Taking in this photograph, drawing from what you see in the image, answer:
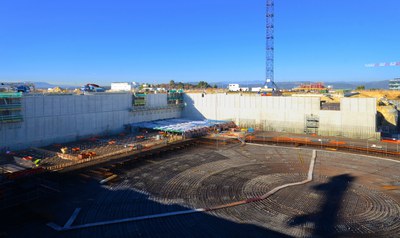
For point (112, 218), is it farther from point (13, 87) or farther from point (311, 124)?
point (311, 124)

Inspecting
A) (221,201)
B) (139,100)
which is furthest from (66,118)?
(221,201)

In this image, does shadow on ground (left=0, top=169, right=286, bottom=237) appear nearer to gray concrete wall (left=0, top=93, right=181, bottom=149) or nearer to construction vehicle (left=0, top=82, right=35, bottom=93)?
gray concrete wall (left=0, top=93, right=181, bottom=149)

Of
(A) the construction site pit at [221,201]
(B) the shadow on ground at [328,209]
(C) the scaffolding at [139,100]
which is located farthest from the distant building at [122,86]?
(B) the shadow on ground at [328,209]

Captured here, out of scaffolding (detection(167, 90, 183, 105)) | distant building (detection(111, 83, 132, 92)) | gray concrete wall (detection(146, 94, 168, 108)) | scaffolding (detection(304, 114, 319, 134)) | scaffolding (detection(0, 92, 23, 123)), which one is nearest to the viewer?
scaffolding (detection(0, 92, 23, 123))

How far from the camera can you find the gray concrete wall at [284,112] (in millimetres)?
31703

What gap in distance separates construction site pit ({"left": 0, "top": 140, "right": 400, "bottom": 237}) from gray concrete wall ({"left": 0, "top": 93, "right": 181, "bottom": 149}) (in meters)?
10.1

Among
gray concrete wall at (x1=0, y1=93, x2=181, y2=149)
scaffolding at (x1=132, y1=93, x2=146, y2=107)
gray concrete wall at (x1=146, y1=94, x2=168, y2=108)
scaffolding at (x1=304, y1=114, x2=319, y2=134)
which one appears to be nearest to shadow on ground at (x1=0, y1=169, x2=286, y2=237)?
gray concrete wall at (x1=0, y1=93, x2=181, y2=149)

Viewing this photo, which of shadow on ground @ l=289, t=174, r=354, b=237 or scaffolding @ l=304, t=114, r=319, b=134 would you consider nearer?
shadow on ground @ l=289, t=174, r=354, b=237

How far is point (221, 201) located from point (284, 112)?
24.5 m

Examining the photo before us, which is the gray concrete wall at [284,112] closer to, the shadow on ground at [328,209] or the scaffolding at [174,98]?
the scaffolding at [174,98]

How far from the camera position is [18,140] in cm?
2561

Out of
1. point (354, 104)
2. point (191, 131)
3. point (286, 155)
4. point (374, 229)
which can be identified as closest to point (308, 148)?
point (286, 155)

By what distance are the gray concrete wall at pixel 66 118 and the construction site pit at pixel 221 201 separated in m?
10.1

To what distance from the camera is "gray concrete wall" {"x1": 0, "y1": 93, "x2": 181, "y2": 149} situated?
26.0 m
